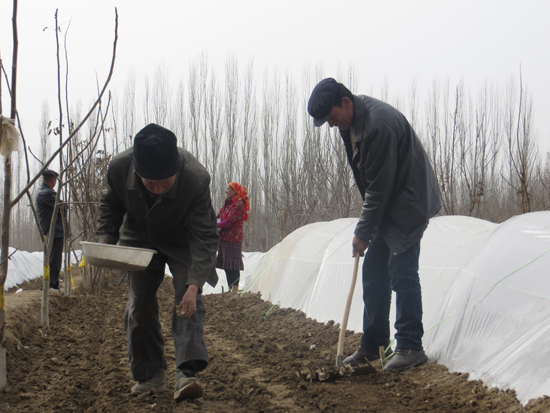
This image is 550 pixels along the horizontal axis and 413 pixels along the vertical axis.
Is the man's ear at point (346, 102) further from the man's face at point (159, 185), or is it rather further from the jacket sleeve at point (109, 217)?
the jacket sleeve at point (109, 217)

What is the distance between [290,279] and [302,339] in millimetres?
1745

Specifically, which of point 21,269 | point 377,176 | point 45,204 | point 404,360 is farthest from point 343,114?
point 21,269

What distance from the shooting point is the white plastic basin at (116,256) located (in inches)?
86.0

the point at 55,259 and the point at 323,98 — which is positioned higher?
the point at 323,98

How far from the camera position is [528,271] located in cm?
282

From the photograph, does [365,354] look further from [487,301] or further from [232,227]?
[232,227]

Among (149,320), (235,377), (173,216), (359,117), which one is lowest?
(235,377)

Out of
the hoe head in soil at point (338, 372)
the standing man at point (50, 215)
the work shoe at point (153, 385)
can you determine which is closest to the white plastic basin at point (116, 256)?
the work shoe at point (153, 385)

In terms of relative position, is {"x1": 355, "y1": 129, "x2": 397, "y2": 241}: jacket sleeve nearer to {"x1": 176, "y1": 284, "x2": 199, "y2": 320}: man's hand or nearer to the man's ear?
the man's ear

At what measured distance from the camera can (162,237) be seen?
101 inches

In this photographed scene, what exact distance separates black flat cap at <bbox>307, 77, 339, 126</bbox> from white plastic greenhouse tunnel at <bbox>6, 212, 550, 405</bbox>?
1.41 metres

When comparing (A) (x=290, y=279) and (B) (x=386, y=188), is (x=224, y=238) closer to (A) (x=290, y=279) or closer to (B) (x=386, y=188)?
(A) (x=290, y=279)

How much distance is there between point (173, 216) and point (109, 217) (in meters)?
0.40

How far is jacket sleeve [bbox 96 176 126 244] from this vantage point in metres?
2.59
